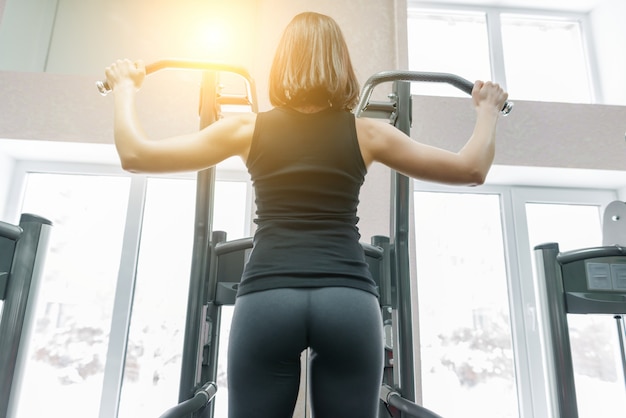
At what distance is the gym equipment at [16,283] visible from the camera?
3.68 feet

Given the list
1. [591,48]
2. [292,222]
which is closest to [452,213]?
[591,48]

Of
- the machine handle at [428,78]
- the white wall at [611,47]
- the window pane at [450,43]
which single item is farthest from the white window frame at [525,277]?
the machine handle at [428,78]

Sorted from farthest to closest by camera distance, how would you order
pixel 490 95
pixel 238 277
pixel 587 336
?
pixel 587 336, pixel 238 277, pixel 490 95

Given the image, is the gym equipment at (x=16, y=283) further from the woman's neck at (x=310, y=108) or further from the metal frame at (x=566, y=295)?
the metal frame at (x=566, y=295)

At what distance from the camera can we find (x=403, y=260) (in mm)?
1252

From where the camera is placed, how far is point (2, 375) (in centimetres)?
111

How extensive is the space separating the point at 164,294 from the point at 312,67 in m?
1.88

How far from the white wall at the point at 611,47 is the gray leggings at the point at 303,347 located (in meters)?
2.82

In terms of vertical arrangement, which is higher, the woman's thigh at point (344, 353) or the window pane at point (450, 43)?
the window pane at point (450, 43)

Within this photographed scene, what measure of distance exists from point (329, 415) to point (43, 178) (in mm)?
2470

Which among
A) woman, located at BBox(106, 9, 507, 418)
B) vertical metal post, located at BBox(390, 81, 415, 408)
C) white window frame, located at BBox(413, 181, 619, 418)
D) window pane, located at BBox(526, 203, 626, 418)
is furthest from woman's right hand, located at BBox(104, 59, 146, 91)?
window pane, located at BBox(526, 203, 626, 418)

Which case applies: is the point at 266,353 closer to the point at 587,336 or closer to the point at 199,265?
Answer: the point at 199,265

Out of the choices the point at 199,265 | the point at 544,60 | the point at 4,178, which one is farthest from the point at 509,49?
the point at 4,178

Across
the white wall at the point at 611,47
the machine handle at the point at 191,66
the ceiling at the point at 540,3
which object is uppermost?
the ceiling at the point at 540,3
